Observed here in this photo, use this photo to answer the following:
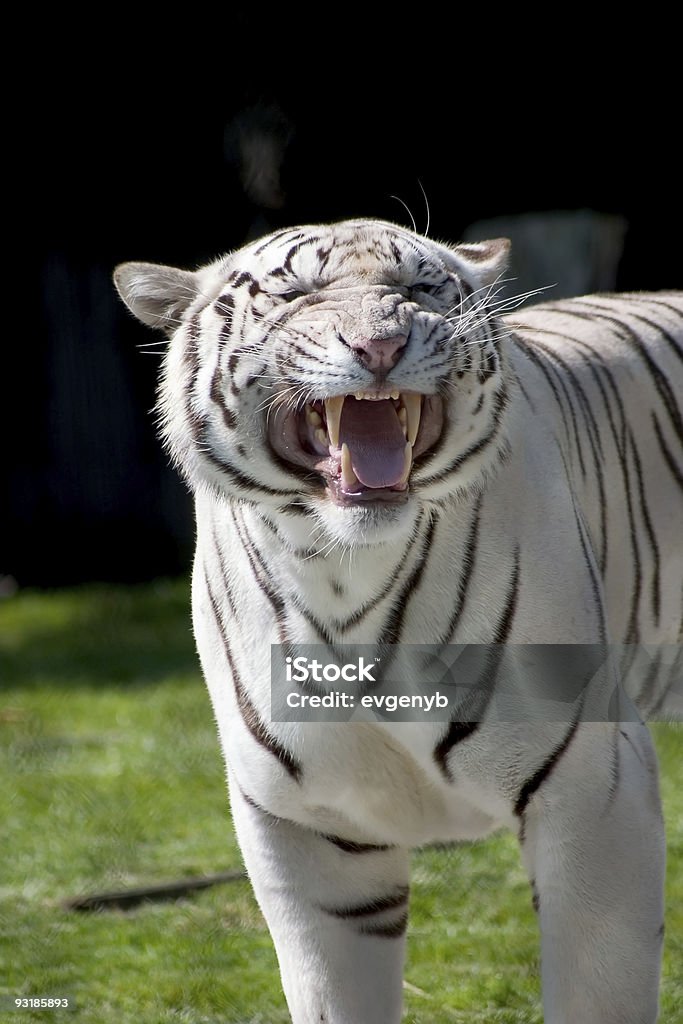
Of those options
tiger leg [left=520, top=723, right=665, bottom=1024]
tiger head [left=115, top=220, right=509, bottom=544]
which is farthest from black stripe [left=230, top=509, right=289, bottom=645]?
tiger leg [left=520, top=723, right=665, bottom=1024]

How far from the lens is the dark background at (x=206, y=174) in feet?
17.3

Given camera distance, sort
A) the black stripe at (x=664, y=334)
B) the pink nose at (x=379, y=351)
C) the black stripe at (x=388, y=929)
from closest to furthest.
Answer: the pink nose at (x=379, y=351)
the black stripe at (x=388, y=929)
the black stripe at (x=664, y=334)

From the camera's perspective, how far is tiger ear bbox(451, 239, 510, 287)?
1.67 metres

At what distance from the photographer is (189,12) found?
17.5 ft

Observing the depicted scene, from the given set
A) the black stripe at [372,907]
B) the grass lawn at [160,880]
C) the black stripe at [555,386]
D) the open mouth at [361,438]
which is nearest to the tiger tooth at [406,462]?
the open mouth at [361,438]

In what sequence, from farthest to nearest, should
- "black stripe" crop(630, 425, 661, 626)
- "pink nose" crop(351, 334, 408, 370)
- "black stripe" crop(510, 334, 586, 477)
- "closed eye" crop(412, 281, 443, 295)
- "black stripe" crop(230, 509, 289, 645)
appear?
"black stripe" crop(630, 425, 661, 626) → "black stripe" crop(510, 334, 586, 477) → "black stripe" crop(230, 509, 289, 645) → "closed eye" crop(412, 281, 443, 295) → "pink nose" crop(351, 334, 408, 370)

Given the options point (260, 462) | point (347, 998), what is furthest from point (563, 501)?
point (347, 998)

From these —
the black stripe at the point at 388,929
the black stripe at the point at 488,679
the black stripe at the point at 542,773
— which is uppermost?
the black stripe at the point at 488,679

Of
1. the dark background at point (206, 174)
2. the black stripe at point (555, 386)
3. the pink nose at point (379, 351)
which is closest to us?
the pink nose at point (379, 351)

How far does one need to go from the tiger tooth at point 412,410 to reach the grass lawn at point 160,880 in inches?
40.0

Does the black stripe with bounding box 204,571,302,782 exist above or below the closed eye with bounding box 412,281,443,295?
below

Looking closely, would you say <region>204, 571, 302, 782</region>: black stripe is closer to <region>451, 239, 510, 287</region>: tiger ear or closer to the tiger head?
the tiger head

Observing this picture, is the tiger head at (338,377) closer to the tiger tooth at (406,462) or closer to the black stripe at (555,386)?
the tiger tooth at (406,462)

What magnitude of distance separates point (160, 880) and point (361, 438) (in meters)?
1.61
